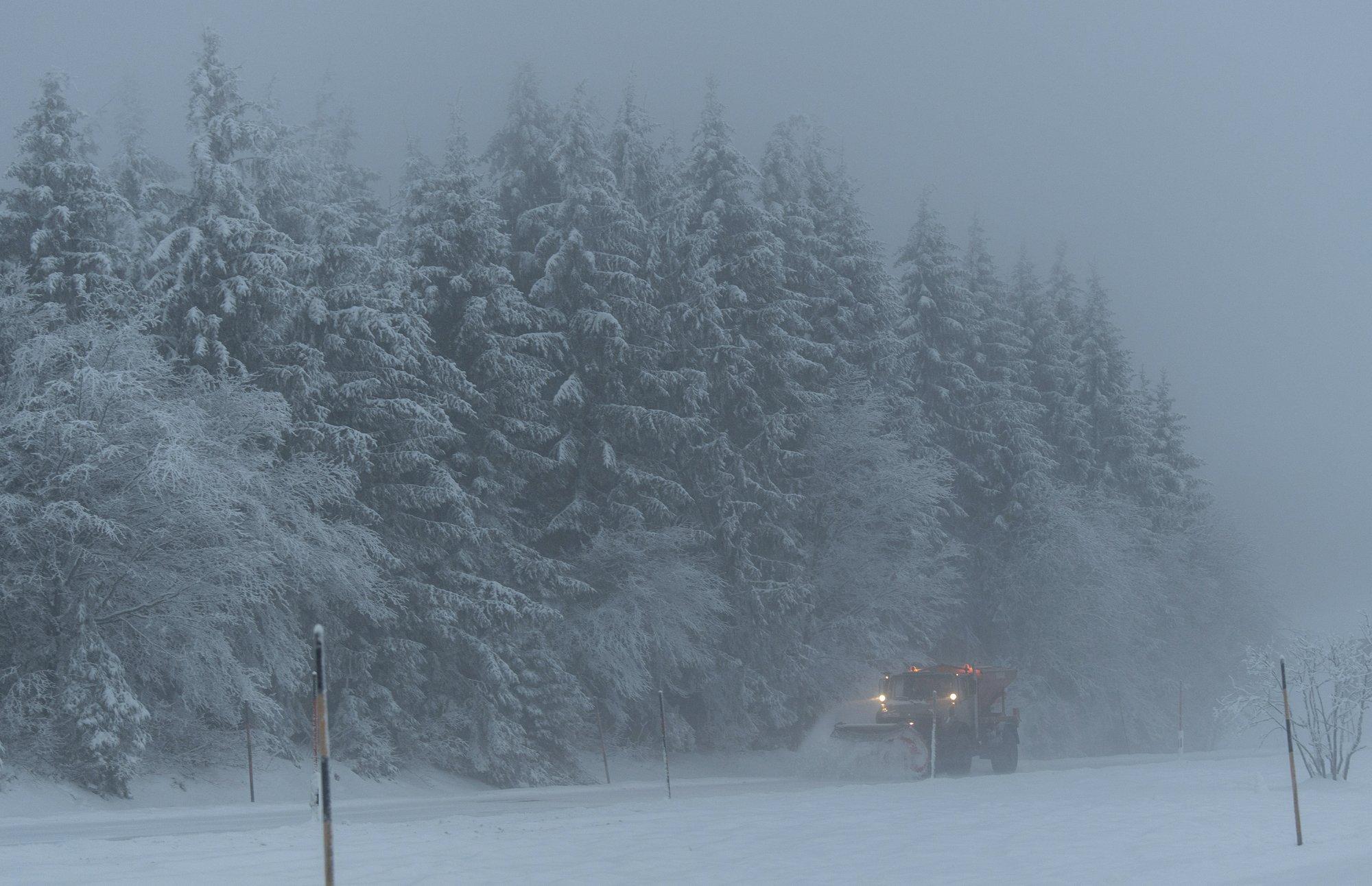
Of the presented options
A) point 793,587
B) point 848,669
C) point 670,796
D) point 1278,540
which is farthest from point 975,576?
point 1278,540

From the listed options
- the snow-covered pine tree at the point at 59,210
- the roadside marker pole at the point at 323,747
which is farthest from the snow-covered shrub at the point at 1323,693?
the snow-covered pine tree at the point at 59,210

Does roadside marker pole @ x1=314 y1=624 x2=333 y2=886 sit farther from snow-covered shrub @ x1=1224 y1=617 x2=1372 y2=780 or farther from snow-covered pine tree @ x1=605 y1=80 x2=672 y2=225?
snow-covered pine tree @ x1=605 y1=80 x2=672 y2=225

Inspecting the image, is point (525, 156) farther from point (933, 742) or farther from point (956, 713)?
point (933, 742)

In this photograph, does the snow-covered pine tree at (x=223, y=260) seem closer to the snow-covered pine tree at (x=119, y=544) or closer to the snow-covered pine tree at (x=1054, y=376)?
the snow-covered pine tree at (x=119, y=544)

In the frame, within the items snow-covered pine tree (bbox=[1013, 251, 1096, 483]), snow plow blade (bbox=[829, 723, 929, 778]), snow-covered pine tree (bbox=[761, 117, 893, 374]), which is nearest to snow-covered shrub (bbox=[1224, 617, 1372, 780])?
snow plow blade (bbox=[829, 723, 929, 778])

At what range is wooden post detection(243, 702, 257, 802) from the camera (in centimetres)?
1934

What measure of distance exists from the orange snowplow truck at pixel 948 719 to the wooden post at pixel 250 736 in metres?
12.0

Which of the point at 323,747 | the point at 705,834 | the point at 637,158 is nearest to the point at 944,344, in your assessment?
the point at 637,158

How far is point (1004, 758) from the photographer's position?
29.5 meters

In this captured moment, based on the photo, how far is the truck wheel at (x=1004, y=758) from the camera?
2939cm

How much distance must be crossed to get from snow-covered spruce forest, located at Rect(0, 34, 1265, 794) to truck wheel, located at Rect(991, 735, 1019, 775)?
5.48 metres

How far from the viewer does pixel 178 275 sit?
2270 cm

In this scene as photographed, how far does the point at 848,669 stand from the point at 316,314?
17.8m

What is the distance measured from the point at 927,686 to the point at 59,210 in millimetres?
20291
